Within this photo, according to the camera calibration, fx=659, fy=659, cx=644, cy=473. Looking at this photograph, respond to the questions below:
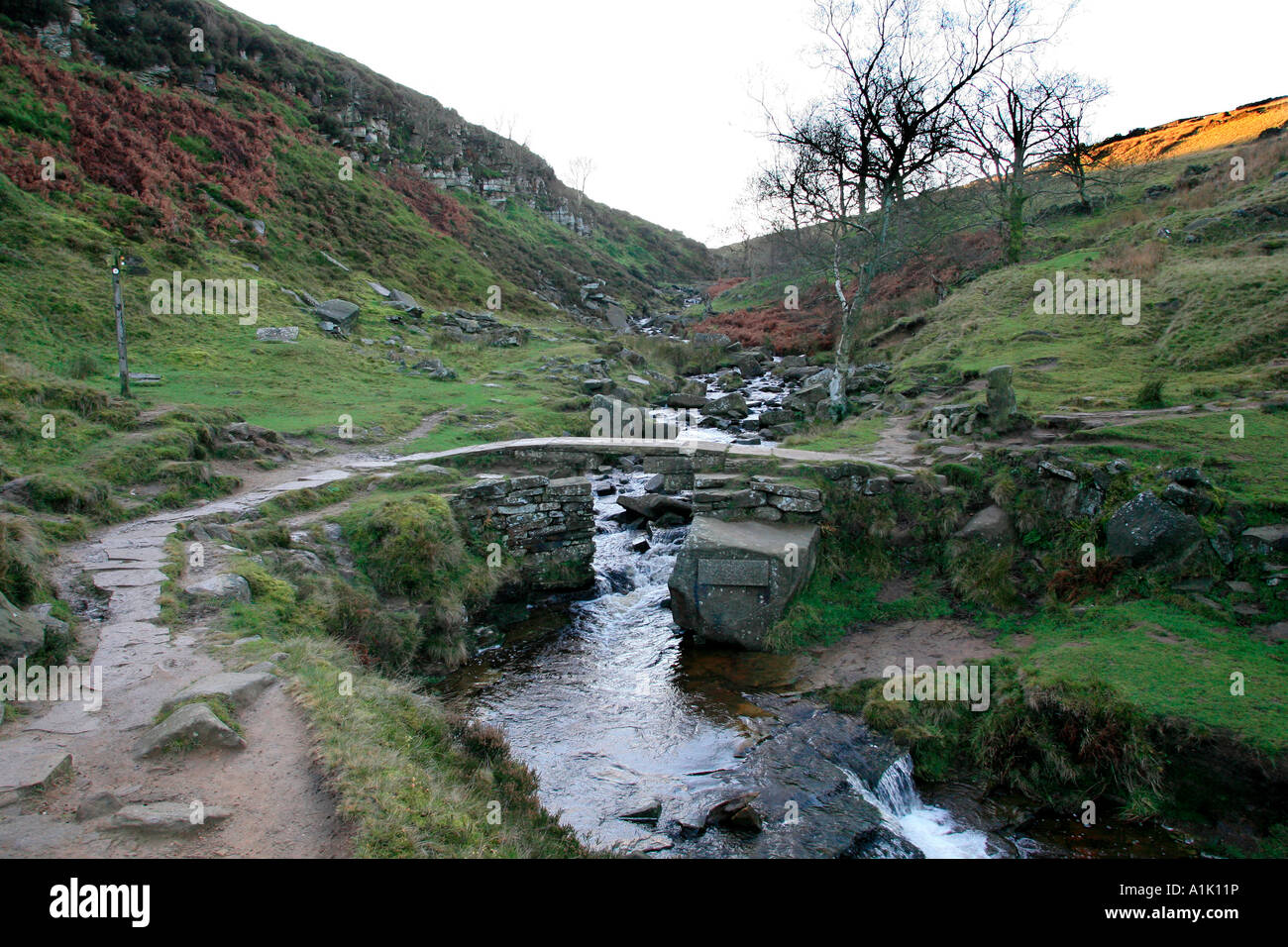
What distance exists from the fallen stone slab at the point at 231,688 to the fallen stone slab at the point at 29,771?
0.65 metres

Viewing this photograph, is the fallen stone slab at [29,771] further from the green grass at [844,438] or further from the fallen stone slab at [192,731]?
the green grass at [844,438]

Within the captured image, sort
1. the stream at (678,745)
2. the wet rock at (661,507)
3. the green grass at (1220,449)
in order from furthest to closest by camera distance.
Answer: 1. the wet rock at (661,507)
2. the green grass at (1220,449)
3. the stream at (678,745)

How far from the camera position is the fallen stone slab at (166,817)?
3.53 m

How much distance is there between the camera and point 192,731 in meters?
4.34

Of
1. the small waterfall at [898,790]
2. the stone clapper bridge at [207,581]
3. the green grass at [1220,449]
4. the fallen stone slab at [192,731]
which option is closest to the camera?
the stone clapper bridge at [207,581]

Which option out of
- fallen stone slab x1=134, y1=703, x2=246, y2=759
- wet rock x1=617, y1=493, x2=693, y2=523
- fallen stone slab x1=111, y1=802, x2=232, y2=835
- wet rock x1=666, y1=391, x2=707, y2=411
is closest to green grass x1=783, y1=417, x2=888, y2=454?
wet rock x1=617, y1=493, x2=693, y2=523

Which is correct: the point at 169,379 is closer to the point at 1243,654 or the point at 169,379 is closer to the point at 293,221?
the point at 293,221

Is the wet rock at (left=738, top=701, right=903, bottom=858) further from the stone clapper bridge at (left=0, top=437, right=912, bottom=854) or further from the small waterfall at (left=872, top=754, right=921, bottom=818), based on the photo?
the stone clapper bridge at (left=0, top=437, right=912, bottom=854)

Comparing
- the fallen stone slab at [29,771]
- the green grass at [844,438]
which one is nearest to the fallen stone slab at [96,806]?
the fallen stone slab at [29,771]

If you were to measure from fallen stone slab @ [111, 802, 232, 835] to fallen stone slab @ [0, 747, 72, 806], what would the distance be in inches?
21.6

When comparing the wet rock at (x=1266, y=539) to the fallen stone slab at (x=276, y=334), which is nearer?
the wet rock at (x=1266, y=539)

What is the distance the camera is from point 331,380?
57.7 ft

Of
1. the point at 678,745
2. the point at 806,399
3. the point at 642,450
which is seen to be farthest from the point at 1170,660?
the point at 806,399
